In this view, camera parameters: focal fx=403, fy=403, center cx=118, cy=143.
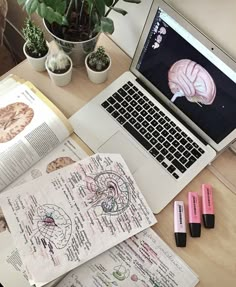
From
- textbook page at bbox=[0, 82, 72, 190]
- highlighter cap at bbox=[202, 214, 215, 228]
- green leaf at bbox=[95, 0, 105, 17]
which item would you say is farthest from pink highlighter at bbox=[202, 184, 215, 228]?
green leaf at bbox=[95, 0, 105, 17]

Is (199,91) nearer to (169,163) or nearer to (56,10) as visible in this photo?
(169,163)

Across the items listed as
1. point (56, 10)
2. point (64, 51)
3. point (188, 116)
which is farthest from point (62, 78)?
point (188, 116)

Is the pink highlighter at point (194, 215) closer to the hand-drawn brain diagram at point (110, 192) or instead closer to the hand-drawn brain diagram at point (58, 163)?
the hand-drawn brain diagram at point (110, 192)

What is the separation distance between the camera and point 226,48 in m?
0.81

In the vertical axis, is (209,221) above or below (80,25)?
below

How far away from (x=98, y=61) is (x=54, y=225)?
385 millimetres

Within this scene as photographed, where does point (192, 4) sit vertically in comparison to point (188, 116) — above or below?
above

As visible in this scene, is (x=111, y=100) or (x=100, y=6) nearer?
(x=100, y=6)

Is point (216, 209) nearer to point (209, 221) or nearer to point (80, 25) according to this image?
point (209, 221)

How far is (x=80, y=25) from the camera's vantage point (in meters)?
0.91

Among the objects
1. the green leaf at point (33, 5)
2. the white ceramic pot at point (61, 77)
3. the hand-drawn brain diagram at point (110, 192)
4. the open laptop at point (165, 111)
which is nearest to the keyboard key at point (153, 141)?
the open laptop at point (165, 111)

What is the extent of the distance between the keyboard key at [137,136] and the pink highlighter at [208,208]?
0.16 m

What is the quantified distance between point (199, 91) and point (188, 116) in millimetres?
79

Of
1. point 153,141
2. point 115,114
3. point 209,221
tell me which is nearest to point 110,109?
point 115,114
